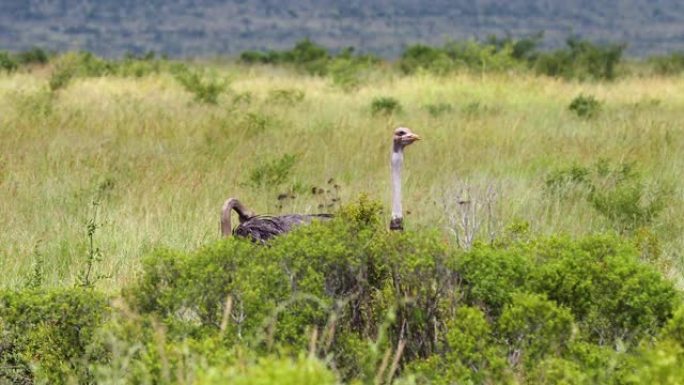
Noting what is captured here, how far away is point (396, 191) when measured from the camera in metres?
6.42

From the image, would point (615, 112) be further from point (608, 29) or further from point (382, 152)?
point (608, 29)

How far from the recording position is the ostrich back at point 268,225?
6.42m

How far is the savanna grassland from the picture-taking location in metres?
4.47

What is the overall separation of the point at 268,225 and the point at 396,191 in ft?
2.25

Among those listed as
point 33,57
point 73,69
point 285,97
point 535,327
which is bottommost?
point 33,57

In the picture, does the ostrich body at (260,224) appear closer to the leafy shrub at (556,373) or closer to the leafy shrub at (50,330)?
the leafy shrub at (50,330)

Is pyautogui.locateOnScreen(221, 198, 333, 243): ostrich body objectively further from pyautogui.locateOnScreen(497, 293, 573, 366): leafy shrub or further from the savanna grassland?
pyautogui.locateOnScreen(497, 293, 573, 366): leafy shrub

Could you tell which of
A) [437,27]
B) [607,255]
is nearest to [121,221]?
[607,255]

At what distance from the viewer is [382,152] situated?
11883 mm

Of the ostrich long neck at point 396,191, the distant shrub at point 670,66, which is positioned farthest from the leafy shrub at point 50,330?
the distant shrub at point 670,66

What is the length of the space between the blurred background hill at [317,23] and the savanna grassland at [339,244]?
5071cm

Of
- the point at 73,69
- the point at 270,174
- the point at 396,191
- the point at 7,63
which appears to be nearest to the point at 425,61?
the point at 7,63

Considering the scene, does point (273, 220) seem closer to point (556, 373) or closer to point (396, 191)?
point (396, 191)

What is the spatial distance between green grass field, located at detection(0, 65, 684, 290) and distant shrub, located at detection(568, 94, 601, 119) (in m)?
0.15
